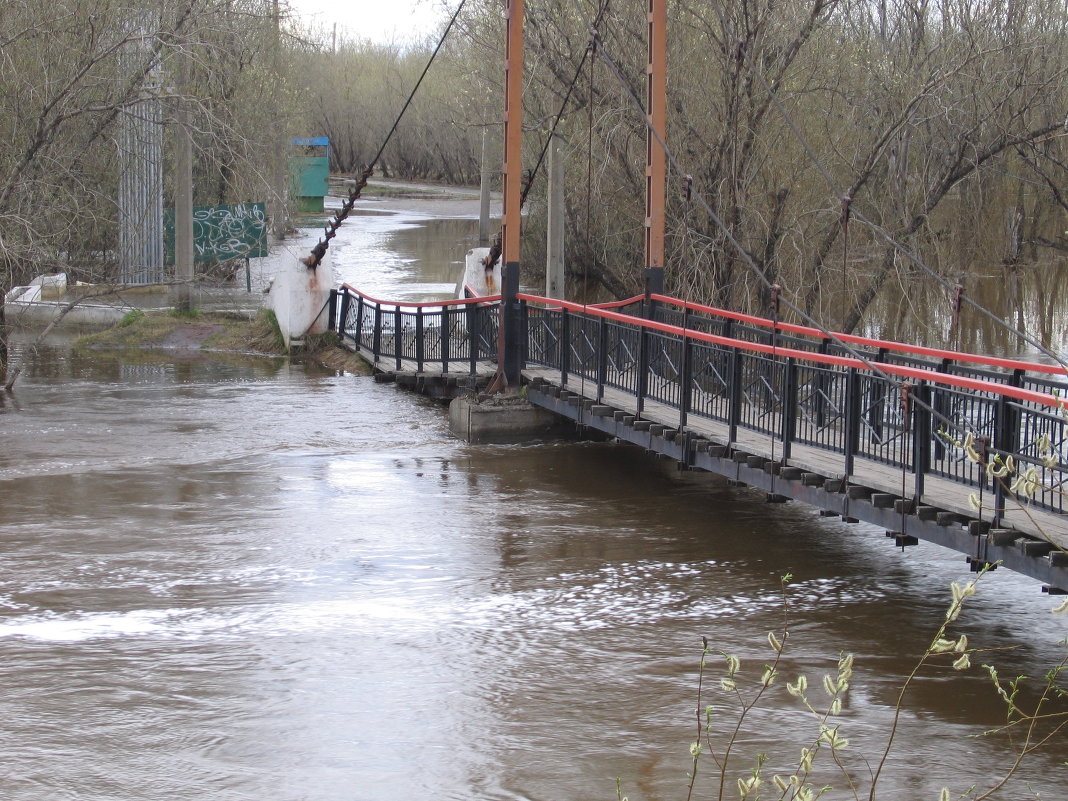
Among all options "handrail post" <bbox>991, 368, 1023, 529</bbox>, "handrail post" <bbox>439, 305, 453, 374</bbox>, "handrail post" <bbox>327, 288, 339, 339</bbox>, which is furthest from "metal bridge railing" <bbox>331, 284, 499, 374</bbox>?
"handrail post" <bbox>991, 368, 1023, 529</bbox>

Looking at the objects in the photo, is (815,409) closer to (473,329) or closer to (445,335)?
(473,329)

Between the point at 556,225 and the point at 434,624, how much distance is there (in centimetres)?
1353

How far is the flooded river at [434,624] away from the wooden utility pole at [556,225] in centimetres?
618

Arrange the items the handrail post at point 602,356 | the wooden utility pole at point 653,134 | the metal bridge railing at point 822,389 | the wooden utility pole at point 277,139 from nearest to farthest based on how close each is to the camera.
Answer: the metal bridge railing at point 822,389
the handrail post at point 602,356
the wooden utility pole at point 653,134
the wooden utility pole at point 277,139

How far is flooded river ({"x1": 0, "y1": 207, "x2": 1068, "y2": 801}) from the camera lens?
26.1 ft

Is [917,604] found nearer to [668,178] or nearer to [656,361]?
[656,361]

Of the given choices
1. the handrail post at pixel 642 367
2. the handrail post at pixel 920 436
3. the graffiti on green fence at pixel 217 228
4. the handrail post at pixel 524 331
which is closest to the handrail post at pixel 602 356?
the handrail post at pixel 642 367

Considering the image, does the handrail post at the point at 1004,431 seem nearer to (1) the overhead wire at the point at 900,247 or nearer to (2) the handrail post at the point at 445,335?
(1) the overhead wire at the point at 900,247

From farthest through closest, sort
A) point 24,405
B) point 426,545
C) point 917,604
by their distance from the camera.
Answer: point 24,405 → point 426,545 → point 917,604

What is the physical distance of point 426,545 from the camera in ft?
41.3

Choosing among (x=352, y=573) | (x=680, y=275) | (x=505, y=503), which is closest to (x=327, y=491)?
(x=505, y=503)

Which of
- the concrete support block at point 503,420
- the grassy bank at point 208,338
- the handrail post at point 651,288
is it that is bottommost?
the concrete support block at point 503,420

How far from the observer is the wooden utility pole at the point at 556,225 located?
22672mm

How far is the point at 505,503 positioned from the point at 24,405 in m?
8.25
